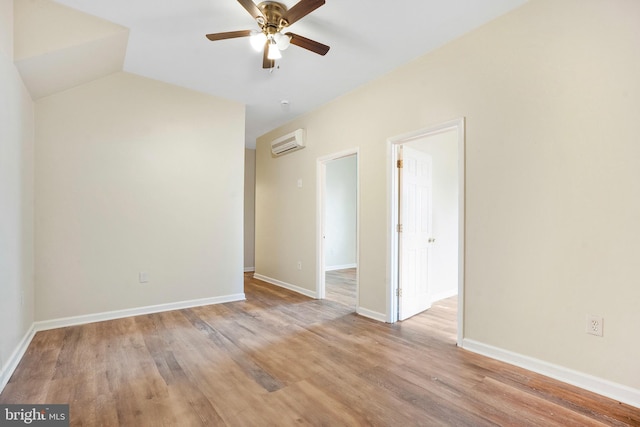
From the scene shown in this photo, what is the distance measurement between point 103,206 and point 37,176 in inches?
24.5

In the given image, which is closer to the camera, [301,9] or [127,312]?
[301,9]

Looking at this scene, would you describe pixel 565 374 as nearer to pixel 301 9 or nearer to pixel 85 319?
pixel 301 9

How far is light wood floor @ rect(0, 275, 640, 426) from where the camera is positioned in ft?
5.71

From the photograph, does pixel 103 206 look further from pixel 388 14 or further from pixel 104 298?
pixel 388 14

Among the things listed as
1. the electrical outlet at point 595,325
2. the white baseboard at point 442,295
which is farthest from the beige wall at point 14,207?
the white baseboard at point 442,295

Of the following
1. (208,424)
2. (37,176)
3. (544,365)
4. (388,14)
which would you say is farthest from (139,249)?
(544,365)

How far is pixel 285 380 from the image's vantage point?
2.14m

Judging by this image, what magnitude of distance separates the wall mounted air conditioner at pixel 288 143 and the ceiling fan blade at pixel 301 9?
2.45 m

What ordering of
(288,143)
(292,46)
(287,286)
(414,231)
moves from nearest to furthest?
(292,46) → (414,231) → (288,143) → (287,286)

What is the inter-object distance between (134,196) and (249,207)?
3478 mm

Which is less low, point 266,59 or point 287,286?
point 266,59

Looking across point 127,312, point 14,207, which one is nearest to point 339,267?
point 127,312

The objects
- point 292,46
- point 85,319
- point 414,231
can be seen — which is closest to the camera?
point 292,46

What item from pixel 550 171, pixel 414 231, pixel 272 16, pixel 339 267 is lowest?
pixel 339 267
